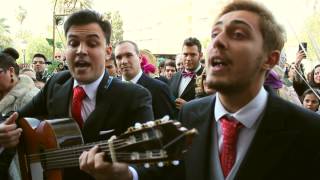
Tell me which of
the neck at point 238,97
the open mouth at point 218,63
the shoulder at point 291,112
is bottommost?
the shoulder at point 291,112

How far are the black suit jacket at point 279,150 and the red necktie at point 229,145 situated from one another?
9cm

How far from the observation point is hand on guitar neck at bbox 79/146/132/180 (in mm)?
1876

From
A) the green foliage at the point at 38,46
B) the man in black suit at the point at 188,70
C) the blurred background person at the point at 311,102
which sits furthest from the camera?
the green foliage at the point at 38,46

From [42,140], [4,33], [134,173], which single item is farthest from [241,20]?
[4,33]

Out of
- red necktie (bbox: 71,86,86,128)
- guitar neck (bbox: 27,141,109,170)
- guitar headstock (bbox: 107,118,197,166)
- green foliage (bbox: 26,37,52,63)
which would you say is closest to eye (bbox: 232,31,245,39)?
guitar headstock (bbox: 107,118,197,166)

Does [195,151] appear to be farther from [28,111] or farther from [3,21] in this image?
[3,21]

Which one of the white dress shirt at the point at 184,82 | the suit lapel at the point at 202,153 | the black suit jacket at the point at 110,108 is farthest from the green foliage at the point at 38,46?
the suit lapel at the point at 202,153

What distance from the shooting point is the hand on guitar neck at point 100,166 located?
188cm

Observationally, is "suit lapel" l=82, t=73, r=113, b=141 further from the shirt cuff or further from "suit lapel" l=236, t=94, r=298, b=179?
"suit lapel" l=236, t=94, r=298, b=179

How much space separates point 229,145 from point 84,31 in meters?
1.28

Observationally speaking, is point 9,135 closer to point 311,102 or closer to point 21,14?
point 311,102

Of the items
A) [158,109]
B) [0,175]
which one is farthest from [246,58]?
[158,109]

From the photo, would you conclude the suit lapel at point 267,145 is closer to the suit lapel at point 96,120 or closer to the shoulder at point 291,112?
the shoulder at point 291,112

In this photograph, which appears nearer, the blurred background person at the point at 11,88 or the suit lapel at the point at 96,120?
the suit lapel at the point at 96,120
